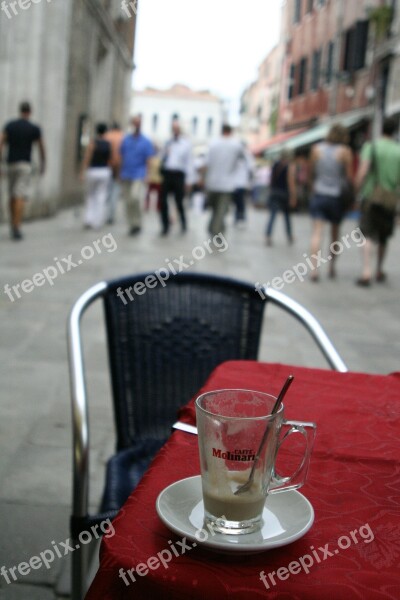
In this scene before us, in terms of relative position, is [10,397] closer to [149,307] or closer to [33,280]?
[149,307]

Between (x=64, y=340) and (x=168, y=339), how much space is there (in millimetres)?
2773

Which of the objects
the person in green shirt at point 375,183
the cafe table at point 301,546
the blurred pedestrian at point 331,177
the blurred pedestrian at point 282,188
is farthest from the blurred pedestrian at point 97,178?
the cafe table at point 301,546

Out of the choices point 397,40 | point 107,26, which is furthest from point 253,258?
point 397,40

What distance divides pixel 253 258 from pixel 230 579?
30.2ft

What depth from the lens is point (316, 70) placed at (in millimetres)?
30625

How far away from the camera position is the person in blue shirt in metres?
12.1

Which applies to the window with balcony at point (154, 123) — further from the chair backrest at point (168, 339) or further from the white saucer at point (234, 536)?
the white saucer at point (234, 536)

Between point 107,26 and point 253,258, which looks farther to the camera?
point 107,26

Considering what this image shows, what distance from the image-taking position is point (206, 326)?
7.82 feet

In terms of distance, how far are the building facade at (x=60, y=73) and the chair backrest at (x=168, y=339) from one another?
6.34 meters

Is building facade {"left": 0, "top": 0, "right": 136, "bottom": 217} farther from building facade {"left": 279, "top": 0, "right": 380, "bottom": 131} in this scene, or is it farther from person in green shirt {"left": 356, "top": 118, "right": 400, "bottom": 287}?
building facade {"left": 279, "top": 0, "right": 380, "bottom": 131}

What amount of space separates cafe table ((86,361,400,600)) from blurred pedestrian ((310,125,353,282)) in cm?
706

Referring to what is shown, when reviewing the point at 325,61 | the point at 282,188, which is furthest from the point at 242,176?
the point at 325,61

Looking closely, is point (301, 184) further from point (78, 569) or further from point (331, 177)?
point (78, 569)
